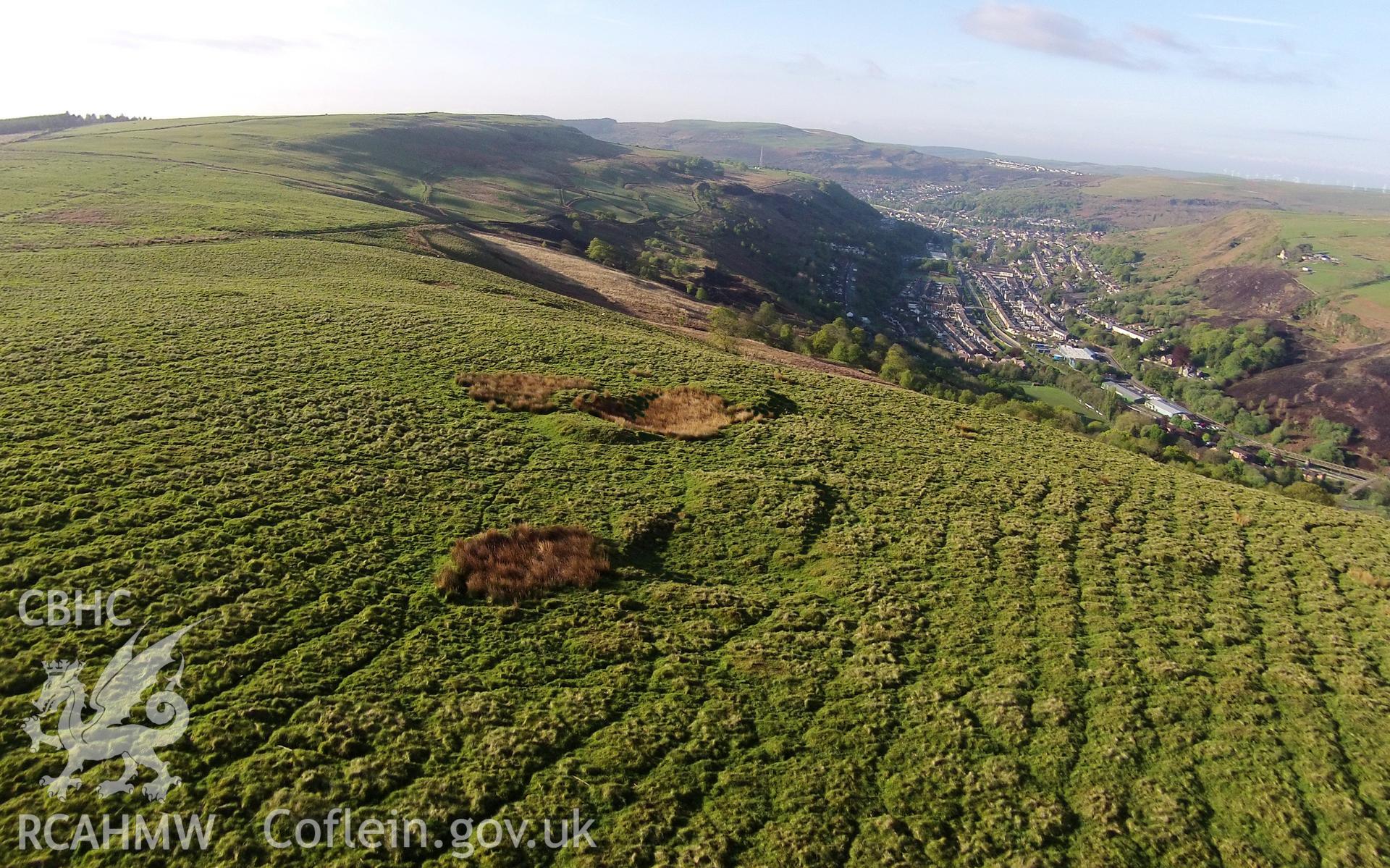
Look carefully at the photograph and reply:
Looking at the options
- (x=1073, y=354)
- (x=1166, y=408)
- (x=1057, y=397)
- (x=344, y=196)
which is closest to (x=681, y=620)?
(x=344, y=196)

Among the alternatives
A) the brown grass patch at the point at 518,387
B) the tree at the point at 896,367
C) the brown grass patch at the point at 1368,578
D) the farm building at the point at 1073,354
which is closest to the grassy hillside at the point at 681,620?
the brown grass patch at the point at 1368,578

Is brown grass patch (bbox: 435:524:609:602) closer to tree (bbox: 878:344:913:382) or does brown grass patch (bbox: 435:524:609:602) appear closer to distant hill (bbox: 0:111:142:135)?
tree (bbox: 878:344:913:382)

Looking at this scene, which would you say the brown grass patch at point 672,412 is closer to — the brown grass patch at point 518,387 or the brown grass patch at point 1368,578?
the brown grass patch at point 518,387

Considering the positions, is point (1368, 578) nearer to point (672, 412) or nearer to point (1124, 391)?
point (672, 412)

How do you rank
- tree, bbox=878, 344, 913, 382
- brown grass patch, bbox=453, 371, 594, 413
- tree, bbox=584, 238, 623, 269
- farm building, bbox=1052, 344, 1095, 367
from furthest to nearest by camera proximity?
1. farm building, bbox=1052, 344, 1095, 367
2. tree, bbox=584, 238, 623, 269
3. tree, bbox=878, 344, 913, 382
4. brown grass patch, bbox=453, 371, 594, 413

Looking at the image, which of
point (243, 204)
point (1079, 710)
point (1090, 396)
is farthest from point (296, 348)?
point (1090, 396)

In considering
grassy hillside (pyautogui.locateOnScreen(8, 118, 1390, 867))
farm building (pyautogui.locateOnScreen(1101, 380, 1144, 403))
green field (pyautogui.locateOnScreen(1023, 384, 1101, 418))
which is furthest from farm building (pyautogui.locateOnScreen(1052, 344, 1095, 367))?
grassy hillside (pyautogui.locateOnScreen(8, 118, 1390, 867))
